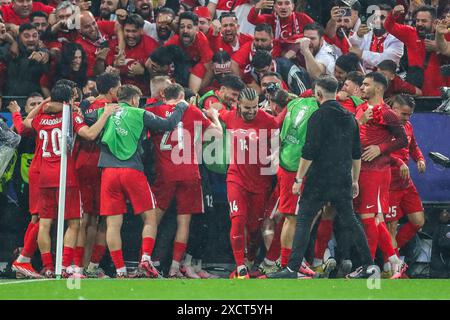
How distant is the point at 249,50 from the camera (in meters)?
15.3

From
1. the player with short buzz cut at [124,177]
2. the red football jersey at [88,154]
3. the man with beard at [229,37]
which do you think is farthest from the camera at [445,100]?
the red football jersey at [88,154]

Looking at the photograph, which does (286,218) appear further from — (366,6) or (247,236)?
(366,6)

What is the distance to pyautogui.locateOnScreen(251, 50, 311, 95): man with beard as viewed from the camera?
1472 centimetres

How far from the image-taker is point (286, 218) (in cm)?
1371

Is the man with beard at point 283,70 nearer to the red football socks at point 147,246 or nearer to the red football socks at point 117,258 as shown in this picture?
the red football socks at point 147,246

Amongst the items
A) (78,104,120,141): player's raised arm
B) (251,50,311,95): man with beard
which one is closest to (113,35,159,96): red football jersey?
(251,50,311,95): man with beard

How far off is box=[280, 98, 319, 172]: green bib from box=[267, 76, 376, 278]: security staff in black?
1031mm

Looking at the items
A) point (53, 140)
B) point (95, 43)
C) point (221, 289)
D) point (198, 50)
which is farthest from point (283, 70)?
point (221, 289)

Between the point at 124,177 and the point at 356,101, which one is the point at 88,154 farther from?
the point at 356,101

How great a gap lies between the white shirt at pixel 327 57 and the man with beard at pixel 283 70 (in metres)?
0.33

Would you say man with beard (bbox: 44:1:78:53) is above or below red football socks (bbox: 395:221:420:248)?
above

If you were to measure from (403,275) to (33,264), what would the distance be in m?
4.42

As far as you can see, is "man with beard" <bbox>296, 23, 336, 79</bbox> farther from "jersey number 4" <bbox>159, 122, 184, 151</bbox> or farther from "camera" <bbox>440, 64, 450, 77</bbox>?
"jersey number 4" <bbox>159, 122, 184, 151</bbox>
